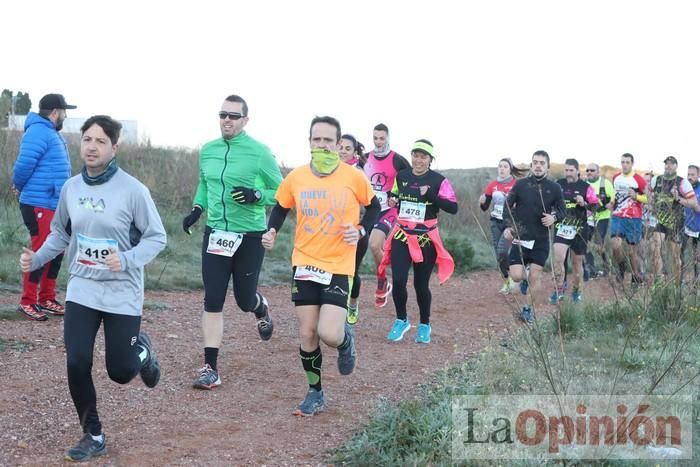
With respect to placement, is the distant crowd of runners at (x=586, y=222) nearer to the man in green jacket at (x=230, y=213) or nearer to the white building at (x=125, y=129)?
the man in green jacket at (x=230, y=213)

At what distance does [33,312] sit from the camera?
8.35m

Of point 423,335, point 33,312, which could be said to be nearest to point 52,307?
point 33,312

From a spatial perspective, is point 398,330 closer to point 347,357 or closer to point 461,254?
point 347,357

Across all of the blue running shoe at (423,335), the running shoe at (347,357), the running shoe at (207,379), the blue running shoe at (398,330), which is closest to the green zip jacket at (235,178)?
the running shoe at (207,379)

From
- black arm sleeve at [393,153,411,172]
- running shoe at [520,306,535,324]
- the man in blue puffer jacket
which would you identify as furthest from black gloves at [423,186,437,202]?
the man in blue puffer jacket

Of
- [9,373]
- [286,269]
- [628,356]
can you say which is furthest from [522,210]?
[9,373]

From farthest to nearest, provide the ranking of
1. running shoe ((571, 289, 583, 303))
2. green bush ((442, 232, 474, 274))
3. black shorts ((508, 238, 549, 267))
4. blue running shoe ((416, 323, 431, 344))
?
1. green bush ((442, 232, 474, 274))
2. running shoe ((571, 289, 583, 303))
3. black shorts ((508, 238, 549, 267))
4. blue running shoe ((416, 323, 431, 344))

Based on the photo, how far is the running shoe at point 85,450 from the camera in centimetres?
468

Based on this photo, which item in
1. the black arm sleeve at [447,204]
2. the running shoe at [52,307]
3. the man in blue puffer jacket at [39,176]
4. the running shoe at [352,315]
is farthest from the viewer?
the running shoe at [352,315]

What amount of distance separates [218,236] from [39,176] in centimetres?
294

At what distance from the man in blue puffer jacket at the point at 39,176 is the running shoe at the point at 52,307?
104mm

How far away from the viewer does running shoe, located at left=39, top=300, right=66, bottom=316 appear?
8594mm

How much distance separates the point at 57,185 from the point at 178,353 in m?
2.31

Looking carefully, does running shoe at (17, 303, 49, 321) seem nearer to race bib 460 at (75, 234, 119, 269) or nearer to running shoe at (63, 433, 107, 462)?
running shoe at (63, 433, 107, 462)
